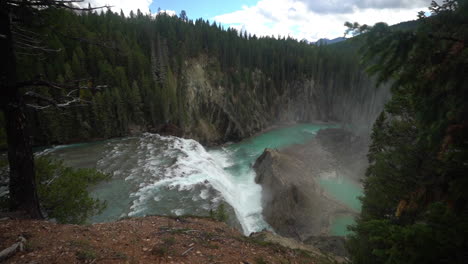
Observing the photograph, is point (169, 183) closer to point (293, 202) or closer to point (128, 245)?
point (293, 202)

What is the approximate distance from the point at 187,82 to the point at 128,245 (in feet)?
158

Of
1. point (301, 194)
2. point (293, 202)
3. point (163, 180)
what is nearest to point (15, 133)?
point (163, 180)

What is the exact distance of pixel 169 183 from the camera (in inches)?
731

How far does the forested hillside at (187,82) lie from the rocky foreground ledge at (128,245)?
310cm

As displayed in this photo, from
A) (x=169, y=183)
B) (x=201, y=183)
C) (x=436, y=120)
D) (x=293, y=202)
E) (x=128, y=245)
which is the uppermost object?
(x=436, y=120)

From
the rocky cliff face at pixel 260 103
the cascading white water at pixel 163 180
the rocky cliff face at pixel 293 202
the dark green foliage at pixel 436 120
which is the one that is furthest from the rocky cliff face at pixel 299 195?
the rocky cliff face at pixel 260 103

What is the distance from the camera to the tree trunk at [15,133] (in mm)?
4332

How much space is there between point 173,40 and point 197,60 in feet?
27.3

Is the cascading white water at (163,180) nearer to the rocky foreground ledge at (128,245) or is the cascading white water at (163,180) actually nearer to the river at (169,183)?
the river at (169,183)

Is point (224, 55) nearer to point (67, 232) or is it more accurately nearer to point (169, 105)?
point (169, 105)

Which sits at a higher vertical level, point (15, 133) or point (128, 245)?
point (15, 133)

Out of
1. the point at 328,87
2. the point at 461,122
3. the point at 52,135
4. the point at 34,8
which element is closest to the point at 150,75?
the point at 52,135

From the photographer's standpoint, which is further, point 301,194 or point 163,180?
point 301,194

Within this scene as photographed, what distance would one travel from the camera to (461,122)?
8.12ft
